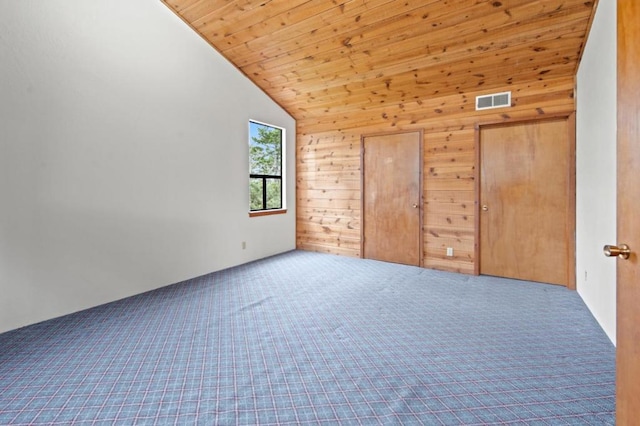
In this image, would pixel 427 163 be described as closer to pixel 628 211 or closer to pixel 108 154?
pixel 628 211

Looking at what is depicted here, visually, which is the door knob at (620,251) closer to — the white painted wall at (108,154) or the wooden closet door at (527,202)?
the wooden closet door at (527,202)

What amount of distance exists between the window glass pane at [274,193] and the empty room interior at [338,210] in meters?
0.07

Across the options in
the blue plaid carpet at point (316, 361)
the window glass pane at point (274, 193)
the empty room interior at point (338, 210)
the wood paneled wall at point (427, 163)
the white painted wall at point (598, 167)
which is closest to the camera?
the blue plaid carpet at point (316, 361)

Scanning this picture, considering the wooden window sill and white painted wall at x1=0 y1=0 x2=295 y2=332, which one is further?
the wooden window sill

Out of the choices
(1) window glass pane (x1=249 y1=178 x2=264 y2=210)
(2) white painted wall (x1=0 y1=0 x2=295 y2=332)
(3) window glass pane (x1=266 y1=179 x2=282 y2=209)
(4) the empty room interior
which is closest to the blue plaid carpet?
(4) the empty room interior

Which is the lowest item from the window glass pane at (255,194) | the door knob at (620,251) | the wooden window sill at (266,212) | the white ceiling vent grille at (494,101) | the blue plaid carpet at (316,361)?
the blue plaid carpet at (316,361)

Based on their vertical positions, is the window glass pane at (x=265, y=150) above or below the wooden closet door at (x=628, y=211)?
above

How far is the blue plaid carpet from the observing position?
1.68m

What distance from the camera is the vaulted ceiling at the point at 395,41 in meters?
Answer: 3.03

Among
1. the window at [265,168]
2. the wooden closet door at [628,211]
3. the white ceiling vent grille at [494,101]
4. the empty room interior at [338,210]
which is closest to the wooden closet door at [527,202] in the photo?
the empty room interior at [338,210]

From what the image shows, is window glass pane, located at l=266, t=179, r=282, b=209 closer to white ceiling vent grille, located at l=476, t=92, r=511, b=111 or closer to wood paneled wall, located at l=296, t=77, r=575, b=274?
wood paneled wall, located at l=296, t=77, r=575, b=274

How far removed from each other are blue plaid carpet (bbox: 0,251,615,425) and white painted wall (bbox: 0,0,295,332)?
430 millimetres

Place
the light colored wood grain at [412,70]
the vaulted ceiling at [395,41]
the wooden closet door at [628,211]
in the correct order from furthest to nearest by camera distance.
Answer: the light colored wood grain at [412,70] → the vaulted ceiling at [395,41] → the wooden closet door at [628,211]

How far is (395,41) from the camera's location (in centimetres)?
354
